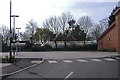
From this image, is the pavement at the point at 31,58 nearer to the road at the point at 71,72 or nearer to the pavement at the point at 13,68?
the pavement at the point at 13,68

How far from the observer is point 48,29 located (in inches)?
3994

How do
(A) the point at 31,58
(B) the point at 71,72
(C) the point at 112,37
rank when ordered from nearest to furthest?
(B) the point at 71,72, (A) the point at 31,58, (C) the point at 112,37

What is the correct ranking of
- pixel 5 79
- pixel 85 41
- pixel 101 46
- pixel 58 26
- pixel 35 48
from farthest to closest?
pixel 85 41 < pixel 58 26 < pixel 35 48 < pixel 101 46 < pixel 5 79

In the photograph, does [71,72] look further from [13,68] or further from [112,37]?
[112,37]

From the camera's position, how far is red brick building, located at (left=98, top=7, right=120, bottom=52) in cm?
5981

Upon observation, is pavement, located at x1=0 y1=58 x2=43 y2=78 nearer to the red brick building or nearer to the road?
the road

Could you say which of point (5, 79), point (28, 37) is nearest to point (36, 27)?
point (28, 37)

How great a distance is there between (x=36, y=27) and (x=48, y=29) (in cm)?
1155

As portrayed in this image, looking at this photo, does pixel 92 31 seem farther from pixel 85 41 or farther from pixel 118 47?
pixel 118 47

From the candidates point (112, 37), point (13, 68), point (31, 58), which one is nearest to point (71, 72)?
point (13, 68)

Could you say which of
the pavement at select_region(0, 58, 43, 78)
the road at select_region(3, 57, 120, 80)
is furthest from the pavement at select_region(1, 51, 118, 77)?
the road at select_region(3, 57, 120, 80)

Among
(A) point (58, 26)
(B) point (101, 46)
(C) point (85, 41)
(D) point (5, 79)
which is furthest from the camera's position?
(C) point (85, 41)

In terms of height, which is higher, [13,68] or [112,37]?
[112,37]

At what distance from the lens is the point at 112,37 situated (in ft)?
212
